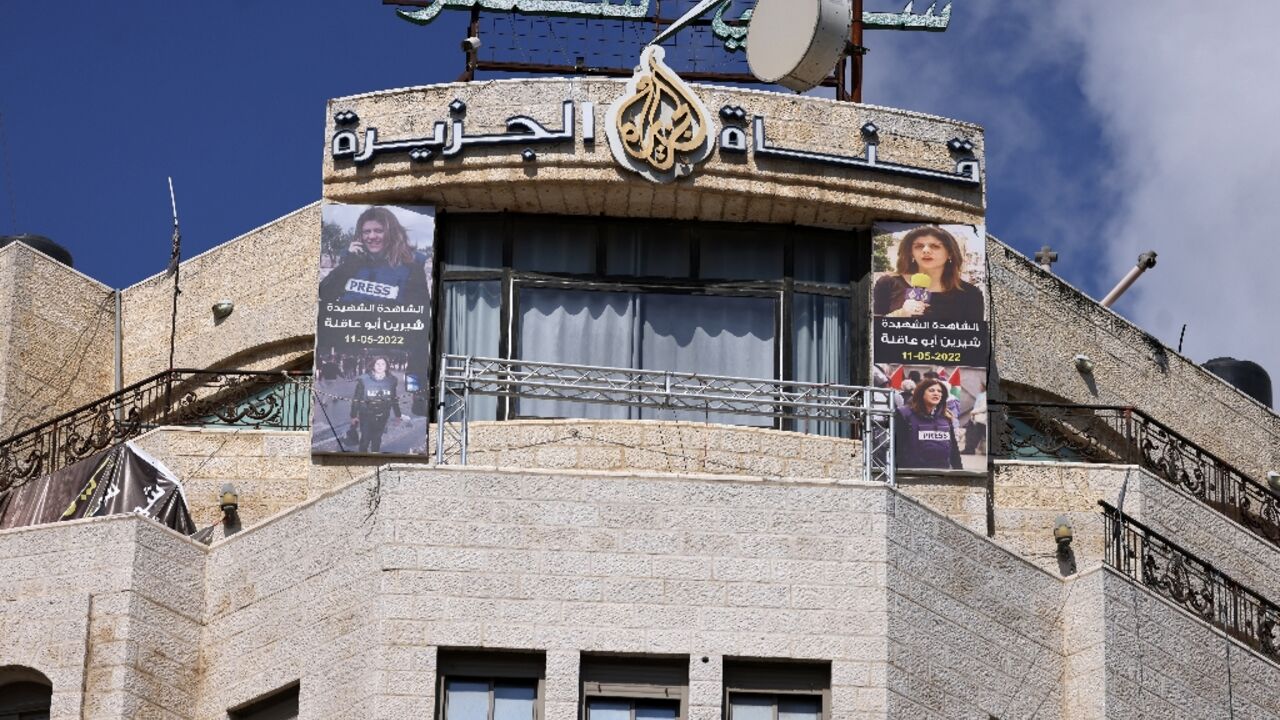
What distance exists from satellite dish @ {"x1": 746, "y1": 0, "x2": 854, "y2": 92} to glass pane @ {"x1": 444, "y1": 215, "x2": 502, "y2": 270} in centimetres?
327

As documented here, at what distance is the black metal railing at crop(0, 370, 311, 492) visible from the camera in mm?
33969

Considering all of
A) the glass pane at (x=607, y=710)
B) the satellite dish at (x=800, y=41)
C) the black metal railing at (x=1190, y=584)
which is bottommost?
the glass pane at (x=607, y=710)

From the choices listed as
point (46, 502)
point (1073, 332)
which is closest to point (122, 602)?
point (46, 502)

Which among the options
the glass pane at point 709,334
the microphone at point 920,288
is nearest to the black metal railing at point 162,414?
the glass pane at point 709,334

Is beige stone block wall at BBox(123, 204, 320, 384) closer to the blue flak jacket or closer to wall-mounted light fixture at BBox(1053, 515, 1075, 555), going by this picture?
the blue flak jacket

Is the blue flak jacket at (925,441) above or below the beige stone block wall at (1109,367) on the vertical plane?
below

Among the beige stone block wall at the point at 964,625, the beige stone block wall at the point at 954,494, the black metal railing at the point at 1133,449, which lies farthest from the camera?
the black metal railing at the point at 1133,449

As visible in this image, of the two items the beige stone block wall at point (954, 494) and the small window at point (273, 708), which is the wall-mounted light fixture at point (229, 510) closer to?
the small window at point (273, 708)

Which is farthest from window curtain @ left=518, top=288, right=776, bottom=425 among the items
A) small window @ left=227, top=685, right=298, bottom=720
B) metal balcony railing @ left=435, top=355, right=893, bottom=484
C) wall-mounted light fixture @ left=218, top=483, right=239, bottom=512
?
small window @ left=227, top=685, right=298, bottom=720

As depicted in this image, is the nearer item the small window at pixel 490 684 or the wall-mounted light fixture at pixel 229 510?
the small window at pixel 490 684

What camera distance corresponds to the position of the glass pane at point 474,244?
1318 inches

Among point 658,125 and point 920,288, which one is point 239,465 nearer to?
point 658,125

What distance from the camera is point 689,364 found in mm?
33344

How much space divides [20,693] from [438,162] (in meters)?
6.75
